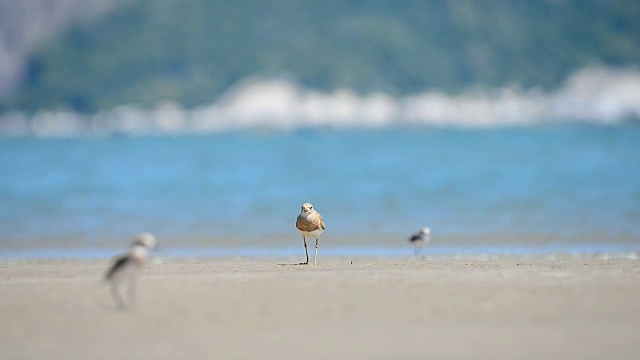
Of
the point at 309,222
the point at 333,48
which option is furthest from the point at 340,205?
the point at 333,48

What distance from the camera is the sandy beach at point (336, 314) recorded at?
8258 mm

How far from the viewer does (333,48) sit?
128 m

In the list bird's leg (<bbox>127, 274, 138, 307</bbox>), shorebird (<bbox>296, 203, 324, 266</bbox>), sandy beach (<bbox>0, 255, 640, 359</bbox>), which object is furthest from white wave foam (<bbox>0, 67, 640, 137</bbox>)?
bird's leg (<bbox>127, 274, 138, 307</bbox>)

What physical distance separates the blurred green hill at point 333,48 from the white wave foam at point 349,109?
1527 millimetres

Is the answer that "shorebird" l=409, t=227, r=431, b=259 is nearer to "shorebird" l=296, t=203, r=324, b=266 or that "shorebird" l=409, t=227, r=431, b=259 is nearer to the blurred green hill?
"shorebird" l=296, t=203, r=324, b=266

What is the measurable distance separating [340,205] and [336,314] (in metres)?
14.4

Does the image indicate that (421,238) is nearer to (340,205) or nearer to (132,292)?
(132,292)

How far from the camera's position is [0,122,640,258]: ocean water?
1681cm

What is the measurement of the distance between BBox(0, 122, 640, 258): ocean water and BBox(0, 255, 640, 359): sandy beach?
4127mm

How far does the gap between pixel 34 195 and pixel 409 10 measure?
332 ft

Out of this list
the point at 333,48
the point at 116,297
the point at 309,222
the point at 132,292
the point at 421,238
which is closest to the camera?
the point at 132,292

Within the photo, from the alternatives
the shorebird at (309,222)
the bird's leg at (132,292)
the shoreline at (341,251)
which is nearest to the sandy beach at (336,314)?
the bird's leg at (132,292)

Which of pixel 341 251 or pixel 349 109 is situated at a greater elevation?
pixel 349 109

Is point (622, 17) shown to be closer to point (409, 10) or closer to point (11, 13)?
point (409, 10)
